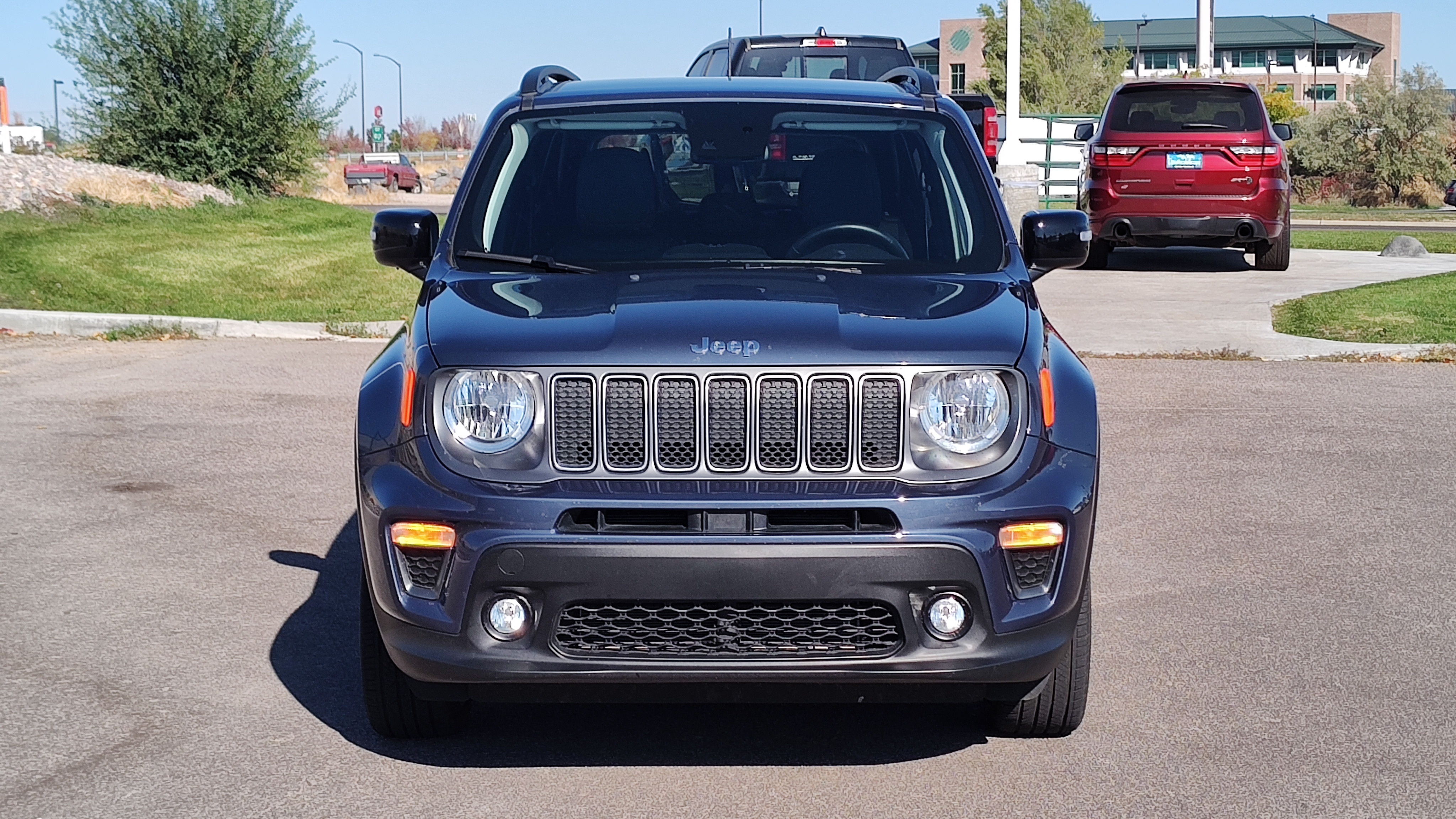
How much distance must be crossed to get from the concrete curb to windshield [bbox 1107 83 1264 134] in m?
7.93

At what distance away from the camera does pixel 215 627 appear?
5516 mm

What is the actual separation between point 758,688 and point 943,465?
67 cm

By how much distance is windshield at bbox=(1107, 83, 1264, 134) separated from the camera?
16.7m

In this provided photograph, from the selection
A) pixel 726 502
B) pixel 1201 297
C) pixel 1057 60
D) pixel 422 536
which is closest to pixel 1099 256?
pixel 1201 297

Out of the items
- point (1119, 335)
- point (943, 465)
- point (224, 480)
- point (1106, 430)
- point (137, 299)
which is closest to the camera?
point (943, 465)

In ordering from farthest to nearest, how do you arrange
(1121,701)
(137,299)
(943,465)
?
(137,299) → (1121,701) → (943,465)

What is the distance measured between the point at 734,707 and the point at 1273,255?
14.2m

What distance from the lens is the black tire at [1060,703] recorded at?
4328 mm

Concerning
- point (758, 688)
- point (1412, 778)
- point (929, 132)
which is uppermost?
point (929, 132)

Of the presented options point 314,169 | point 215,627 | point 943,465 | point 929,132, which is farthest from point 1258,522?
point 314,169

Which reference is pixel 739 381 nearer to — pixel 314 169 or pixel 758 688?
pixel 758 688

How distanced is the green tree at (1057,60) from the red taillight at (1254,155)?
194 ft

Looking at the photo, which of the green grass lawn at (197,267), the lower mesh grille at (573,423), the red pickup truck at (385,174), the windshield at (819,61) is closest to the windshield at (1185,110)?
the windshield at (819,61)

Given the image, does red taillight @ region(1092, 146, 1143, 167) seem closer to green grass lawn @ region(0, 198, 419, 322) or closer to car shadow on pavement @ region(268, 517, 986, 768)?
green grass lawn @ region(0, 198, 419, 322)
